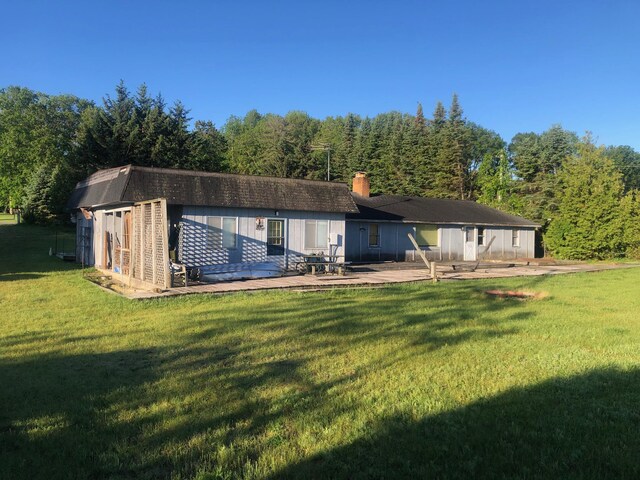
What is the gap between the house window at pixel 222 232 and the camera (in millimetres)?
16312

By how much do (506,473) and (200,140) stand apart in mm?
36924

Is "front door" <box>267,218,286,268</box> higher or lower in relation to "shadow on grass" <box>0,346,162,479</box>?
higher

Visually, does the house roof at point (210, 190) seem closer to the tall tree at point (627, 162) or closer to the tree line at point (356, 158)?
the tree line at point (356, 158)

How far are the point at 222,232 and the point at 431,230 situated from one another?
47.4 ft

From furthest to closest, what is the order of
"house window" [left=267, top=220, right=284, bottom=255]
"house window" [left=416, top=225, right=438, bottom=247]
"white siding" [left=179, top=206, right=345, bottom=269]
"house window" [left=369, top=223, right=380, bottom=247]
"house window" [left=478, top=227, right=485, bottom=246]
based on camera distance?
"house window" [left=478, top=227, right=485, bottom=246] → "house window" [left=416, top=225, right=438, bottom=247] → "house window" [left=369, top=223, right=380, bottom=247] → "house window" [left=267, top=220, right=284, bottom=255] → "white siding" [left=179, top=206, right=345, bottom=269]

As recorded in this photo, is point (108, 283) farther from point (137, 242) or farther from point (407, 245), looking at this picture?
point (407, 245)

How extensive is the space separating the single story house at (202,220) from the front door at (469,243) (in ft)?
38.8

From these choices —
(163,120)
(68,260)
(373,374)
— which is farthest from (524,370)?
(163,120)

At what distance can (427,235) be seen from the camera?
27.0 metres

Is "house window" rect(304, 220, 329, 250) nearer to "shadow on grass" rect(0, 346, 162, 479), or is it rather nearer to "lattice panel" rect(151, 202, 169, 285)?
"lattice panel" rect(151, 202, 169, 285)

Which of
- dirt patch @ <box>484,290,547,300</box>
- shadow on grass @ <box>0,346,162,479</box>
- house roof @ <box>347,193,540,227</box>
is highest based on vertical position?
house roof @ <box>347,193,540,227</box>

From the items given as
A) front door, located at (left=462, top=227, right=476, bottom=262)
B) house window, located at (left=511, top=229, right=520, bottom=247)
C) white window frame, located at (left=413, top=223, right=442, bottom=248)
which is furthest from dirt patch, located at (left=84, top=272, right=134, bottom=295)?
house window, located at (left=511, top=229, right=520, bottom=247)

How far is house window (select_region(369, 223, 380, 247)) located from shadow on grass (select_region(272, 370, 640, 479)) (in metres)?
20.1

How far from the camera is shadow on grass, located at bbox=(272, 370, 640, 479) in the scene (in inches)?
131
